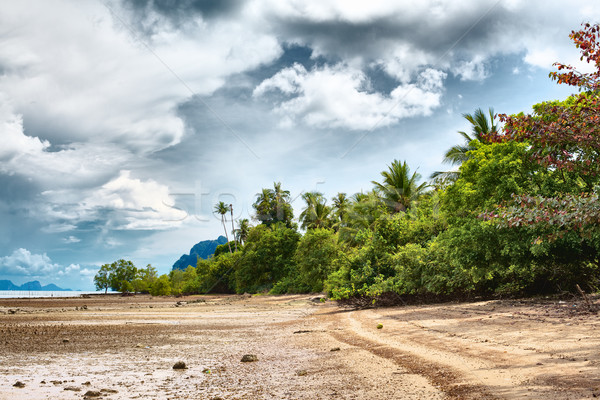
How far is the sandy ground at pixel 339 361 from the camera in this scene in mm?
5238

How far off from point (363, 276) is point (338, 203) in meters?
31.1

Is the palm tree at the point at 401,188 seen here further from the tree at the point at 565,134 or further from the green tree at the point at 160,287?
the green tree at the point at 160,287

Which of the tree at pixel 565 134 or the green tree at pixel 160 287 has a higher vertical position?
the tree at pixel 565 134

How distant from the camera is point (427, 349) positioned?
782cm

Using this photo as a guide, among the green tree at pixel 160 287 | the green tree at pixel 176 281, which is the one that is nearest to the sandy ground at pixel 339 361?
the green tree at pixel 160 287

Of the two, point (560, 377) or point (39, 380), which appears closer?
point (560, 377)

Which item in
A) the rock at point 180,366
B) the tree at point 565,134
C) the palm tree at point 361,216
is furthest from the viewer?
the palm tree at point 361,216

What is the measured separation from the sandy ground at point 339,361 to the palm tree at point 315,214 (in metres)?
34.2

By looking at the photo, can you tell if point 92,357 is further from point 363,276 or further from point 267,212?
point 267,212

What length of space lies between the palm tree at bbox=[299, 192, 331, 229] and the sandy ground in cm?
3424

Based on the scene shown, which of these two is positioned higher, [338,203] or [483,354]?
[338,203]

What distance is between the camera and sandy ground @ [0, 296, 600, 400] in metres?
5.24

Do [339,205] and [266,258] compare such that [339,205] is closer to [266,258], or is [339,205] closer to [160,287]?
[266,258]

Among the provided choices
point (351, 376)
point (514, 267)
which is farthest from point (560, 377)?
point (514, 267)
